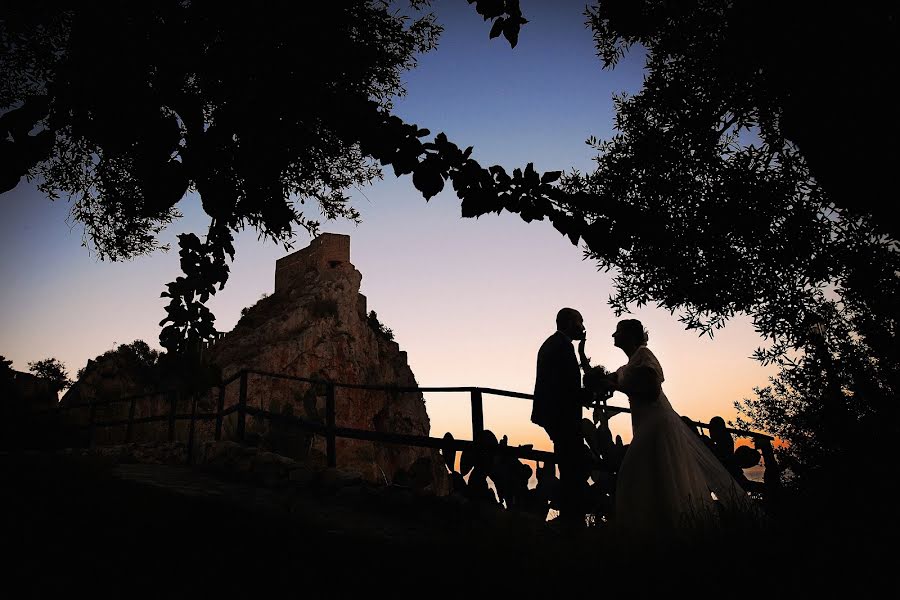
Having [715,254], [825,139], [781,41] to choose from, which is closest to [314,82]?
[781,41]

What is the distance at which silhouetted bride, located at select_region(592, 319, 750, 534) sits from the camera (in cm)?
431

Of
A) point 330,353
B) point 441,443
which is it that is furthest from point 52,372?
point 441,443

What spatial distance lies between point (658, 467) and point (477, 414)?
1897mm

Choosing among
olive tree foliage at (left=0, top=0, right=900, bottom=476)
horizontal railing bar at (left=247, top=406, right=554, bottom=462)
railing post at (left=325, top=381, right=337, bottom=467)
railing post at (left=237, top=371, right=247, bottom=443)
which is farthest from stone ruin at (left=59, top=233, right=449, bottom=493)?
olive tree foliage at (left=0, top=0, right=900, bottom=476)

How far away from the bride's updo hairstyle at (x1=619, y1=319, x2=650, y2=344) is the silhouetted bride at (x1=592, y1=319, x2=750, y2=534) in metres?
0.36

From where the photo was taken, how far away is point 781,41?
9.55ft

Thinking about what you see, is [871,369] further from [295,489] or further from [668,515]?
[295,489]

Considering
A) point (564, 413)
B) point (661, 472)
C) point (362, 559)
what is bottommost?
point (362, 559)

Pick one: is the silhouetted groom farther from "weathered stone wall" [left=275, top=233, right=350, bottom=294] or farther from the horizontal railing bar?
"weathered stone wall" [left=275, top=233, right=350, bottom=294]

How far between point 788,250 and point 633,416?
3.78 metres

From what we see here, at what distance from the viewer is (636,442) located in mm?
4703

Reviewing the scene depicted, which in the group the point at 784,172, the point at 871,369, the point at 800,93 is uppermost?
the point at 784,172

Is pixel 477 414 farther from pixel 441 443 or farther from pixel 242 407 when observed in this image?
pixel 242 407

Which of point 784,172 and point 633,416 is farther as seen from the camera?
point 784,172
